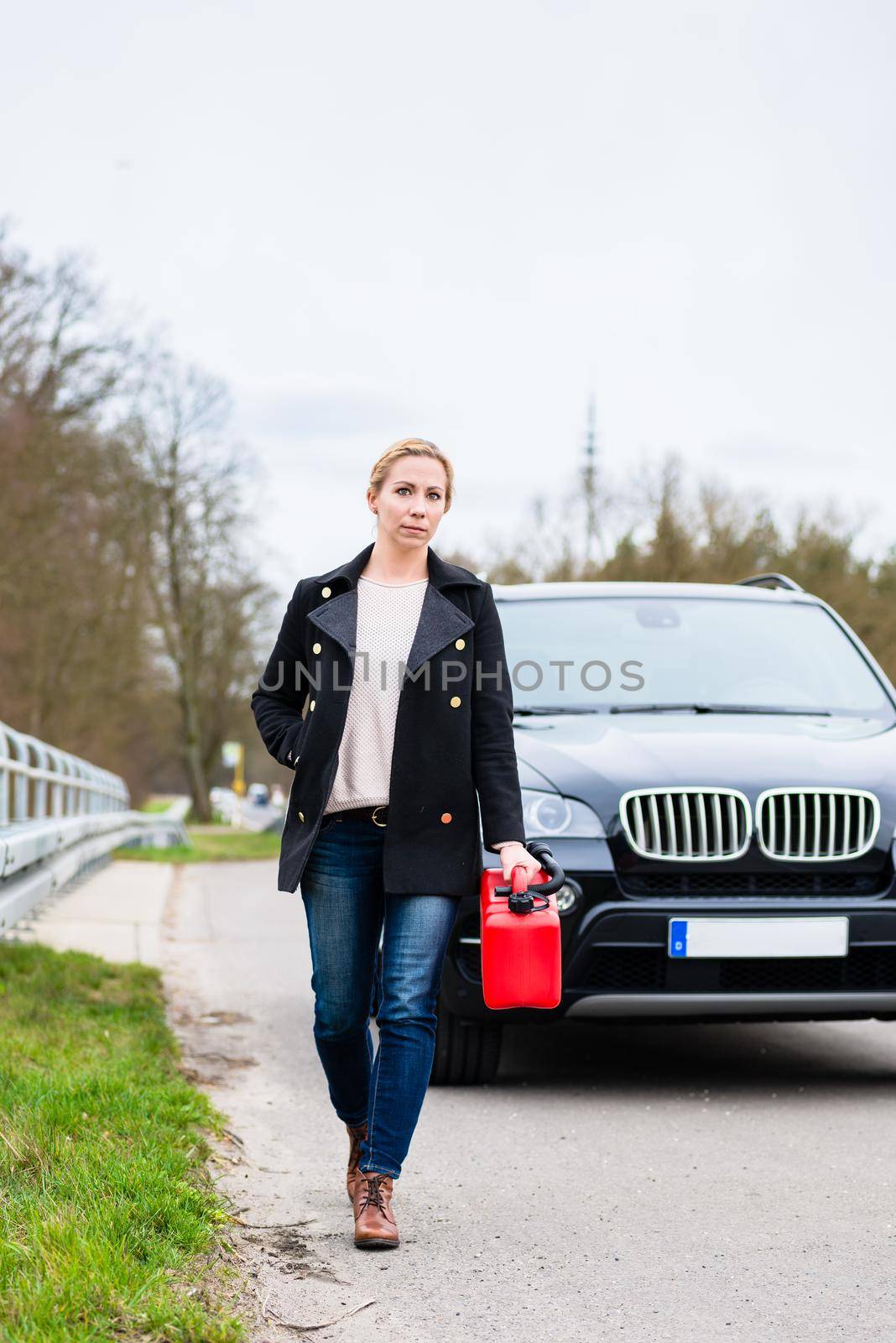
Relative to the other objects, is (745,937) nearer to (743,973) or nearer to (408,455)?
(743,973)

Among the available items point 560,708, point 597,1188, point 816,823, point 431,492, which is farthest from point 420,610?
point 560,708

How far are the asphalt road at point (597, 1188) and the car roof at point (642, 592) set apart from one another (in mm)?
1888

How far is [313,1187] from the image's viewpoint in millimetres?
4332

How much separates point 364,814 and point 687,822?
6.11 feet

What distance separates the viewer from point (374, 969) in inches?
159

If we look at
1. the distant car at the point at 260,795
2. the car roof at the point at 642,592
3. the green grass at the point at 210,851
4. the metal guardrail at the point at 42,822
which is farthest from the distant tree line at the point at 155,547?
the distant car at the point at 260,795

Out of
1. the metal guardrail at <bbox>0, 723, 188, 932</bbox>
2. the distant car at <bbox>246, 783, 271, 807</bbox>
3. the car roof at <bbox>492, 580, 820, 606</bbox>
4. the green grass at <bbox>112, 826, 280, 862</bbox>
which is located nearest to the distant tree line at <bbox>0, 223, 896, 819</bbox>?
the green grass at <bbox>112, 826, 280, 862</bbox>

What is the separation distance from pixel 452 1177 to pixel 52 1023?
2147 mm

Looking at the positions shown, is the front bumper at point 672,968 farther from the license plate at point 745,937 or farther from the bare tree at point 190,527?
the bare tree at point 190,527

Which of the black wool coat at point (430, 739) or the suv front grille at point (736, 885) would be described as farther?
the suv front grille at point (736, 885)

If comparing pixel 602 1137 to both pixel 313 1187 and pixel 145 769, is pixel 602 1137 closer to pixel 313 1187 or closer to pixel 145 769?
pixel 313 1187

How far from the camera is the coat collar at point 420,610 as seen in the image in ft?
12.8

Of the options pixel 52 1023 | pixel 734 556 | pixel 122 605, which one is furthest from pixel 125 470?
pixel 52 1023

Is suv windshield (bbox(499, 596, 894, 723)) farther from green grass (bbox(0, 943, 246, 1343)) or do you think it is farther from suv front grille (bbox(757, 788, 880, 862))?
green grass (bbox(0, 943, 246, 1343))
